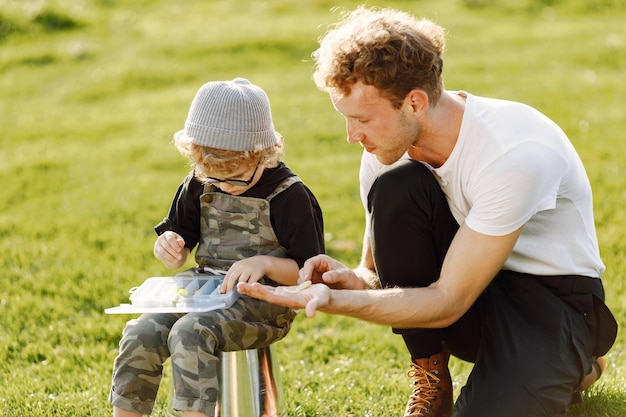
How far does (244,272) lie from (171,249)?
1.04 feet

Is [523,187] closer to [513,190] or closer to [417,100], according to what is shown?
[513,190]

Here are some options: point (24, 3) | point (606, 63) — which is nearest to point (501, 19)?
point (606, 63)

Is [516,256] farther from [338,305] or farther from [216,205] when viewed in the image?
[216,205]

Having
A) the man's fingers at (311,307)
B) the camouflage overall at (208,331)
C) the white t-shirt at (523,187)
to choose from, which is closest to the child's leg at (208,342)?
the camouflage overall at (208,331)

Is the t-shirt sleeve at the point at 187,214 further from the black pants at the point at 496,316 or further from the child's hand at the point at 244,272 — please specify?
the black pants at the point at 496,316

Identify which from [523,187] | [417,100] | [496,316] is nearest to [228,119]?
[417,100]

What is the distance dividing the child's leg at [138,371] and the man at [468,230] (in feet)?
1.71

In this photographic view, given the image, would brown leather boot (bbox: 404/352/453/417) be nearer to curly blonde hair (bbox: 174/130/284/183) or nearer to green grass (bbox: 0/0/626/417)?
green grass (bbox: 0/0/626/417)

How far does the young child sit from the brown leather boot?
527mm

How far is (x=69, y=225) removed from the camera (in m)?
5.93

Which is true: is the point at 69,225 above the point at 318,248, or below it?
below

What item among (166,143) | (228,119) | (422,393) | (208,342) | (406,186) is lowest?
(166,143)

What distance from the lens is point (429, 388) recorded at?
3.27 m

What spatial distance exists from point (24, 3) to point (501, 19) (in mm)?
6783
